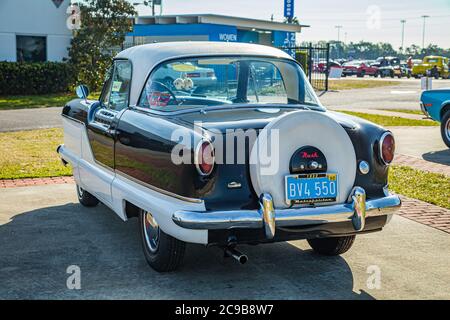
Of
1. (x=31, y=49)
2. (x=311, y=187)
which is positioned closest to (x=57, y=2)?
(x=31, y=49)

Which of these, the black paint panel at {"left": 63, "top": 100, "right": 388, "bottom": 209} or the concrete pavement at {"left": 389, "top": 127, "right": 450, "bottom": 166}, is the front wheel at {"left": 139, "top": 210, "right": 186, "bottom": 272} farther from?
the concrete pavement at {"left": 389, "top": 127, "right": 450, "bottom": 166}

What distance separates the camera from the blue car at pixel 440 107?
11.3 m

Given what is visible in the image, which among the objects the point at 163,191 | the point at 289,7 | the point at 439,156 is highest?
the point at 289,7

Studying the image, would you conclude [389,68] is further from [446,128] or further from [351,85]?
[446,128]

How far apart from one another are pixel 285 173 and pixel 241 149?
0.34 metres

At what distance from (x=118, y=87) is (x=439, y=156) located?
256 inches

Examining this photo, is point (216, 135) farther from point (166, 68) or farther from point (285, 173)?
point (166, 68)

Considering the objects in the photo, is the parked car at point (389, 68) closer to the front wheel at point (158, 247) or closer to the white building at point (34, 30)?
the white building at point (34, 30)

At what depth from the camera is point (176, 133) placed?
4.47m

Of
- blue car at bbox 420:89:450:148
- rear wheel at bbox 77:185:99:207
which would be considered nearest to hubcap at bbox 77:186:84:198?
rear wheel at bbox 77:185:99:207

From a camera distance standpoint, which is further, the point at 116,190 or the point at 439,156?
the point at 439,156

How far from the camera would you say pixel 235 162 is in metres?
4.36
